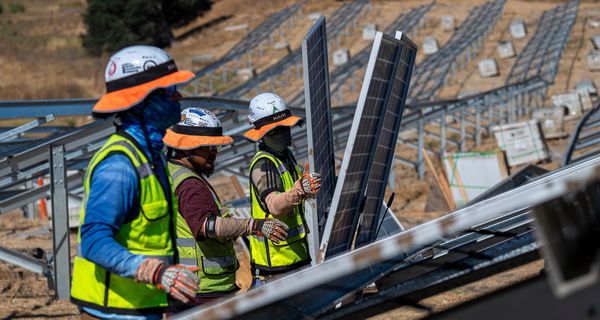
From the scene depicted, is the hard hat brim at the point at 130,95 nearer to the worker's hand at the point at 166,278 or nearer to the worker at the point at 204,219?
the worker's hand at the point at 166,278

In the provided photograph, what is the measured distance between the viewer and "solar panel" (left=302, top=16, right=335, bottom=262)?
229 inches

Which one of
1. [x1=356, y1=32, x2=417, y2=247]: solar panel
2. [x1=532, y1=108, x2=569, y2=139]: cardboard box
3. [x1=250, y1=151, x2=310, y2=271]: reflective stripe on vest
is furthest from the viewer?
[x1=532, y1=108, x2=569, y2=139]: cardboard box

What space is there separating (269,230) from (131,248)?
1567mm

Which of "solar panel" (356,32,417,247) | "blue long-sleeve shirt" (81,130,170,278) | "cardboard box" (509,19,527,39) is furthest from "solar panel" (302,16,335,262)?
"cardboard box" (509,19,527,39)

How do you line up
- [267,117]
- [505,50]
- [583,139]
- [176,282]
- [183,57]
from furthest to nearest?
[183,57], [505,50], [583,139], [267,117], [176,282]

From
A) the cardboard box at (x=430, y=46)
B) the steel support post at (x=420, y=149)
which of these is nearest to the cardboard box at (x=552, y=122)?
the steel support post at (x=420, y=149)

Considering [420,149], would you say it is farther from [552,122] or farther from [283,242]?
[283,242]

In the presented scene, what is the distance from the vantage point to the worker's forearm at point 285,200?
18.0 feet

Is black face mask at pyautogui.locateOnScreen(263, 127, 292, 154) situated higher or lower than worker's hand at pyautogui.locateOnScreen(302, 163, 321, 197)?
higher

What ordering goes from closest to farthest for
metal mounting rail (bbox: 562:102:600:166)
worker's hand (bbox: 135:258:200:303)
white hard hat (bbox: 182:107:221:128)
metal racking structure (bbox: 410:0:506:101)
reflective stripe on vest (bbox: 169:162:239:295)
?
worker's hand (bbox: 135:258:200:303), reflective stripe on vest (bbox: 169:162:239:295), white hard hat (bbox: 182:107:221:128), metal mounting rail (bbox: 562:102:600:166), metal racking structure (bbox: 410:0:506:101)

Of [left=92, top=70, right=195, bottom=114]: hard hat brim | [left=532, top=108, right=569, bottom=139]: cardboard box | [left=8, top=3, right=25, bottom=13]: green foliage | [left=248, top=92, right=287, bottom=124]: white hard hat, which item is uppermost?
[left=8, top=3, right=25, bottom=13]: green foliage

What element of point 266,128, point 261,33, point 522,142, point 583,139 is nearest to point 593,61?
point 522,142

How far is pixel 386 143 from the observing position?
6594 mm

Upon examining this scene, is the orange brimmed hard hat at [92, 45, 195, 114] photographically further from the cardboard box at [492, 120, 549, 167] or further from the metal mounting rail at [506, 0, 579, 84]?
the metal mounting rail at [506, 0, 579, 84]
